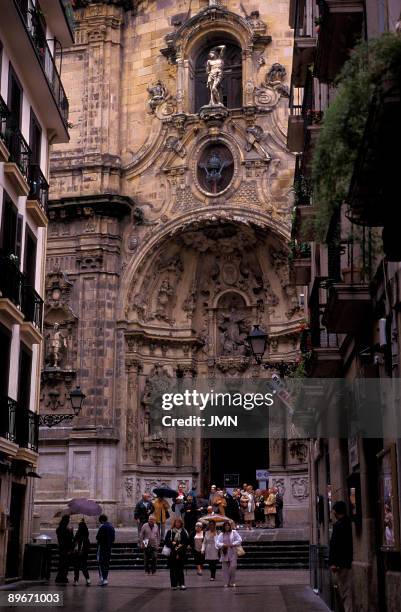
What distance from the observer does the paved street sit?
15805mm

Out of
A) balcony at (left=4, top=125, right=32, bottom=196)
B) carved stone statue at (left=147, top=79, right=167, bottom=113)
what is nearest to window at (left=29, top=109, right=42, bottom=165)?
balcony at (left=4, top=125, right=32, bottom=196)

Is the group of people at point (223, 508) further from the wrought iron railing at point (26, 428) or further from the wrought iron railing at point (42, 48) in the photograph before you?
the wrought iron railing at point (42, 48)

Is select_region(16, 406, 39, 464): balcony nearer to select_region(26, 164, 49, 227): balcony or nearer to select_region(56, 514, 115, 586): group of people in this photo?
select_region(56, 514, 115, 586): group of people

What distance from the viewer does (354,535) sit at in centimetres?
1453

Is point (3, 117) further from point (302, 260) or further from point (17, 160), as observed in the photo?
point (302, 260)

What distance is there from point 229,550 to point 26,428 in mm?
5318

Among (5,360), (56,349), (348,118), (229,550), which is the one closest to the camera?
(348,118)

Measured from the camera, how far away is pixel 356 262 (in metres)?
13.8

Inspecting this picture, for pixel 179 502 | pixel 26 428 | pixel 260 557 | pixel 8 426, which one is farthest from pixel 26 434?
pixel 260 557

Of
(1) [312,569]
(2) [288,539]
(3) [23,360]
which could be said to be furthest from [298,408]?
(2) [288,539]

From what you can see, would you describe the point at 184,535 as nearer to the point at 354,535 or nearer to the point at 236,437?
the point at 354,535

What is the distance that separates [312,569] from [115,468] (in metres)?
13.7

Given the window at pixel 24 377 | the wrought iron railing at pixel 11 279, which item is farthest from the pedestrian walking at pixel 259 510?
the wrought iron railing at pixel 11 279

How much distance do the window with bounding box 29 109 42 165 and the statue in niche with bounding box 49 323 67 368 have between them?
1074 cm
